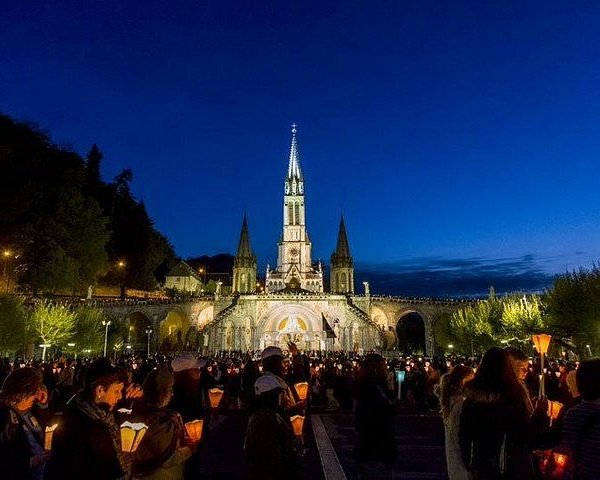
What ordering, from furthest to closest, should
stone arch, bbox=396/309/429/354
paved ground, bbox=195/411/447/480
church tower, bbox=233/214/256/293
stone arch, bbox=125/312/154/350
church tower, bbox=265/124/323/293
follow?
church tower, bbox=265/124/323/293 → church tower, bbox=233/214/256/293 → stone arch, bbox=396/309/429/354 → stone arch, bbox=125/312/154/350 → paved ground, bbox=195/411/447/480

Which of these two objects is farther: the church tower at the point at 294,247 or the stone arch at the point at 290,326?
the church tower at the point at 294,247

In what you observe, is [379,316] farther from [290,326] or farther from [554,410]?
[554,410]

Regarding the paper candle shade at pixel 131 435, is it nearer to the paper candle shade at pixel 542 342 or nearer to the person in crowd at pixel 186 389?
the person in crowd at pixel 186 389

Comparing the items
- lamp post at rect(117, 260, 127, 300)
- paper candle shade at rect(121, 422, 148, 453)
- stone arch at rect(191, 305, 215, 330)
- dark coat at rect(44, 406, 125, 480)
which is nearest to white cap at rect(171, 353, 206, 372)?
paper candle shade at rect(121, 422, 148, 453)

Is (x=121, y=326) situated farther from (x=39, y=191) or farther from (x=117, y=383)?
(x=117, y=383)

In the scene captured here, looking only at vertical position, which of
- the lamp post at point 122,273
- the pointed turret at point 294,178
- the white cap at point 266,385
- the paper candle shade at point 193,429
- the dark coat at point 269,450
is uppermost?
the pointed turret at point 294,178

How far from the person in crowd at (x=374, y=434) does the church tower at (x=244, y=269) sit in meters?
77.9

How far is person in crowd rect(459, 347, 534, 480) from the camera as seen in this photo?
3682 millimetres

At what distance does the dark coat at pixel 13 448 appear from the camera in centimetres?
374

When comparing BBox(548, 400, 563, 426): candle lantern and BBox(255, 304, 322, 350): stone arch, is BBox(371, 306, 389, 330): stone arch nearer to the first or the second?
BBox(255, 304, 322, 350): stone arch

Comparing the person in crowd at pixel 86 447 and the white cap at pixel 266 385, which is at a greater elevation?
the white cap at pixel 266 385

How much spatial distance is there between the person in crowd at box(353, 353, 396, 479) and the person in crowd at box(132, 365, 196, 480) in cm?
179

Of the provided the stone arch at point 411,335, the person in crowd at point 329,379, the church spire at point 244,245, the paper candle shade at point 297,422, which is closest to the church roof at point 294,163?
the church spire at point 244,245

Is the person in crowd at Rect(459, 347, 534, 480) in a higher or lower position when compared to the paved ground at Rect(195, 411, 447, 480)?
higher
